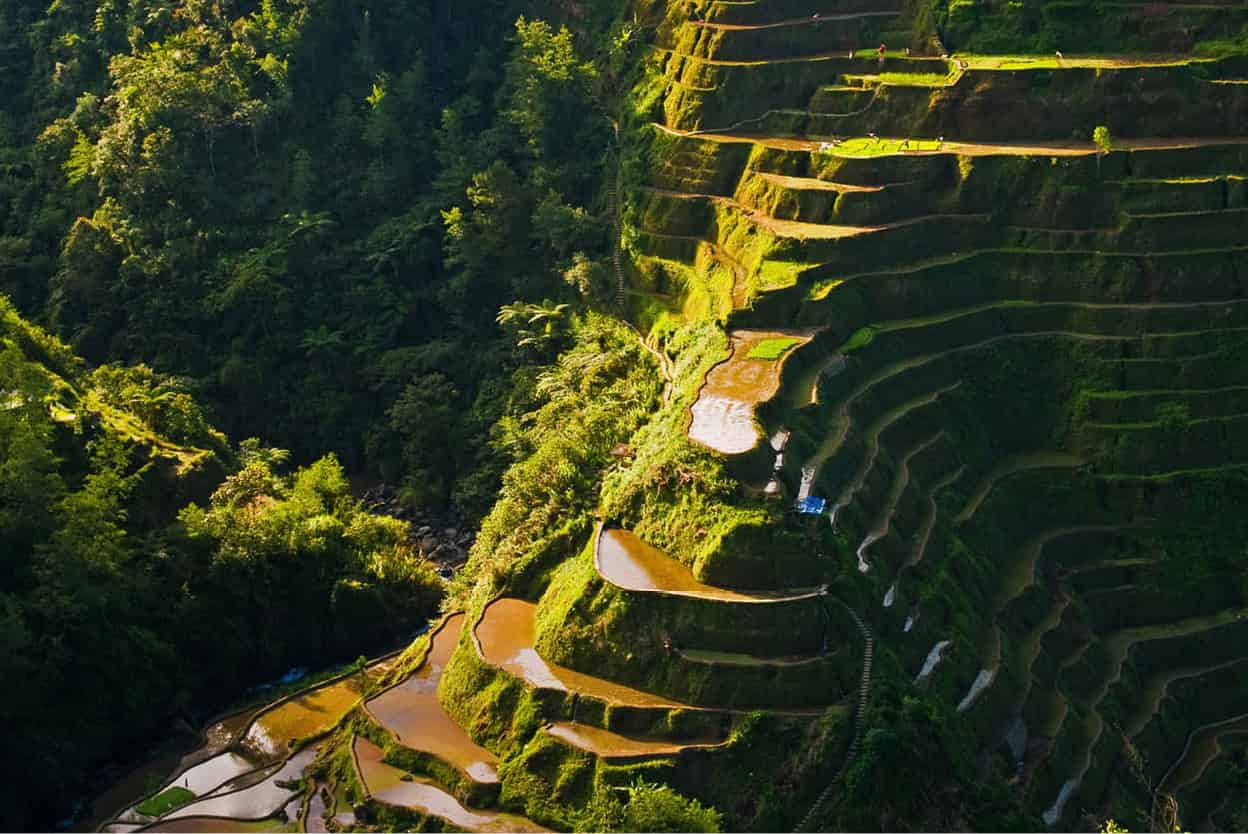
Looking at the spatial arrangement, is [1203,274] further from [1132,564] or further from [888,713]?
[888,713]

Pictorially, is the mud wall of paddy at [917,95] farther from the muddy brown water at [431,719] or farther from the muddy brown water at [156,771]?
the muddy brown water at [156,771]

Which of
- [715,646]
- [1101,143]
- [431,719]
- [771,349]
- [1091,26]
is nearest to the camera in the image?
[715,646]

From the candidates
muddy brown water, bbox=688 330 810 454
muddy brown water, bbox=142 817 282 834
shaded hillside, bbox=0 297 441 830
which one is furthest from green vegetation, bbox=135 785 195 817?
muddy brown water, bbox=688 330 810 454

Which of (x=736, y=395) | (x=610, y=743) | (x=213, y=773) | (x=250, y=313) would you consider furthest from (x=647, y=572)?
(x=250, y=313)

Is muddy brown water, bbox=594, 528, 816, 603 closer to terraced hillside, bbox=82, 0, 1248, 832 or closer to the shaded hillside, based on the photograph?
terraced hillside, bbox=82, 0, 1248, 832

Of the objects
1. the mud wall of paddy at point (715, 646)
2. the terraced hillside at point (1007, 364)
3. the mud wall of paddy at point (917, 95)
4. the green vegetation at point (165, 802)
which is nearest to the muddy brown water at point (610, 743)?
the mud wall of paddy at point (715, 646)

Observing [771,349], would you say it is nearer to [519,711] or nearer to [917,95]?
[917,95]

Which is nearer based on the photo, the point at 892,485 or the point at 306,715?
the point at 892,485

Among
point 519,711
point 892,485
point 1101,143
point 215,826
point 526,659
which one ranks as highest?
point 1101,143
